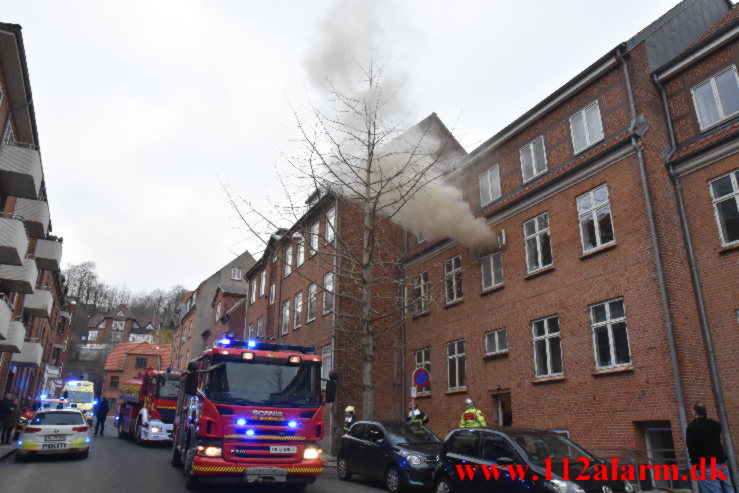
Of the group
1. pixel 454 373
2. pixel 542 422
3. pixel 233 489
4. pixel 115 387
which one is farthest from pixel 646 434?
pixel 115 387

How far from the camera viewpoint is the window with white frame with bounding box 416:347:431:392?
62.0 ft

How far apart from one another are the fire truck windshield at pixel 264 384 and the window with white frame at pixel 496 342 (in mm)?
7200

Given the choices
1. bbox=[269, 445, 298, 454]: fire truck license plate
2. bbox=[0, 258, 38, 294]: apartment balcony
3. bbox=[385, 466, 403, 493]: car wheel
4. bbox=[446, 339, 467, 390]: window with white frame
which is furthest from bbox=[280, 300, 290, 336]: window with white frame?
bbox=[269, 445, 298, 454]: fire truck license plate

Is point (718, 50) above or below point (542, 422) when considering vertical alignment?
above

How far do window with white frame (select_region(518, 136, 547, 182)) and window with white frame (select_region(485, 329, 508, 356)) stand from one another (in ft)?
15.5

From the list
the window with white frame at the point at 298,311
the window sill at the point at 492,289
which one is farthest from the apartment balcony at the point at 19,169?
the window sill at the point at 492,289

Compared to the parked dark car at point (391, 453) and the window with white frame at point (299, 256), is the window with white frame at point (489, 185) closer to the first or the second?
the parked dark car at point (391, 453)

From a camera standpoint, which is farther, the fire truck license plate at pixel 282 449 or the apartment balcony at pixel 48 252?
the apartment balcony at pixel 48 252

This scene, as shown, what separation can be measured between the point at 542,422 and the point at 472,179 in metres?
8.78

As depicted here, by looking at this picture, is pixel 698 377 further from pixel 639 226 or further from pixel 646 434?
pixel 639 226

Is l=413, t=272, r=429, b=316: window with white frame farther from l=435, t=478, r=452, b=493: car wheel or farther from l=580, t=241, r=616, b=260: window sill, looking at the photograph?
l=435, t=478, r=452, b=493: car wheel

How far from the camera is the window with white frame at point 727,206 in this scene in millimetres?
11188

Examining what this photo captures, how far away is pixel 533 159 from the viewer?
16.1 metres

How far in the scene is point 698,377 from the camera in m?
10.8
